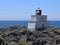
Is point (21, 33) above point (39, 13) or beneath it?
beneath

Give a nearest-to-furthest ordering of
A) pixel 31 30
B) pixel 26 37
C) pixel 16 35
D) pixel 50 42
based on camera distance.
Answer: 1. pixel 50 42
2. pixel 26 37
3. pixel 16 35
4. pixel 31 30

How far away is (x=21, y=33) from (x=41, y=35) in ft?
11.2

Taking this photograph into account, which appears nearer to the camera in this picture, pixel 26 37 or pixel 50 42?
pixel 50 42

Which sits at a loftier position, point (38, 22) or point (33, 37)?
point (38, 22)

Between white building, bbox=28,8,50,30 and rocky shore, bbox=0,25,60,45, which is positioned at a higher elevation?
white building, bbox=28,8,50,30

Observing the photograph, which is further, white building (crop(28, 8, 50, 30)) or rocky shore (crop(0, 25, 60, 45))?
white building (crop(28, 8, 50, 30))

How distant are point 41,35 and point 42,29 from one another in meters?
3.84

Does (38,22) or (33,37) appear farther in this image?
(38,22)

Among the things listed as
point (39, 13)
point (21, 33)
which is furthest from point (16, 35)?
point (39, 13)

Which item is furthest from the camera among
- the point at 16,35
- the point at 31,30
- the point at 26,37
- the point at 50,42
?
the point at 31,30

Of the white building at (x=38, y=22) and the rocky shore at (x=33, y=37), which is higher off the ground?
the white building at (x=38, y=22)

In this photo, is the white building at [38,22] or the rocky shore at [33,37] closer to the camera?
the rocky shore at [33,37]

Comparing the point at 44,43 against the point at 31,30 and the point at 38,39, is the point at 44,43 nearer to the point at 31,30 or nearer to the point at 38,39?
the point at 38,39

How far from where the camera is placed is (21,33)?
38906mm
